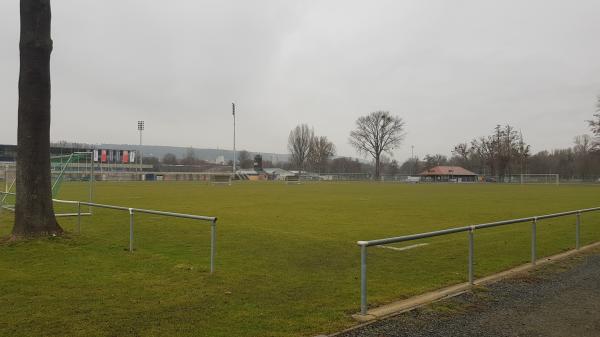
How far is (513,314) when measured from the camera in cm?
588

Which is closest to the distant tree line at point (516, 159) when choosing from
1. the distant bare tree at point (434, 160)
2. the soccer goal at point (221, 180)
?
the distant bare tree at point (434, 160)

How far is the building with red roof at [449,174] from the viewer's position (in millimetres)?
104969

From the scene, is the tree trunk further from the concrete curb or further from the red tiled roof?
the red tiled roof

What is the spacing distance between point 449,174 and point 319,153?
3819cm

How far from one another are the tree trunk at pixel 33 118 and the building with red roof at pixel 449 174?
326 feet

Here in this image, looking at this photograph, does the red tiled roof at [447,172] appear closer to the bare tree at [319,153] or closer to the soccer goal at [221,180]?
the bare tree at [319,153]

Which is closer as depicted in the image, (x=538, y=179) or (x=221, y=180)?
(x=221, y=180)

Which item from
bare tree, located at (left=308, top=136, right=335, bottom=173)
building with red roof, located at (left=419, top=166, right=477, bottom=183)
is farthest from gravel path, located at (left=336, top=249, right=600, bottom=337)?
bare tree, located at (left=308, top=136, right=335, bottom=173)

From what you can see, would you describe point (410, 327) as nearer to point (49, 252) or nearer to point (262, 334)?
point (262, 334)

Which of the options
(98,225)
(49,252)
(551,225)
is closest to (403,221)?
(551,225)

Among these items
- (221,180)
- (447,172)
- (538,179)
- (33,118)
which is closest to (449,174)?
(447,172)

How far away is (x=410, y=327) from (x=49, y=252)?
25.3ft

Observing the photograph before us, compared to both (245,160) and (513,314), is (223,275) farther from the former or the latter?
(245,160)

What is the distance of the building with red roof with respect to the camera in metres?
105
